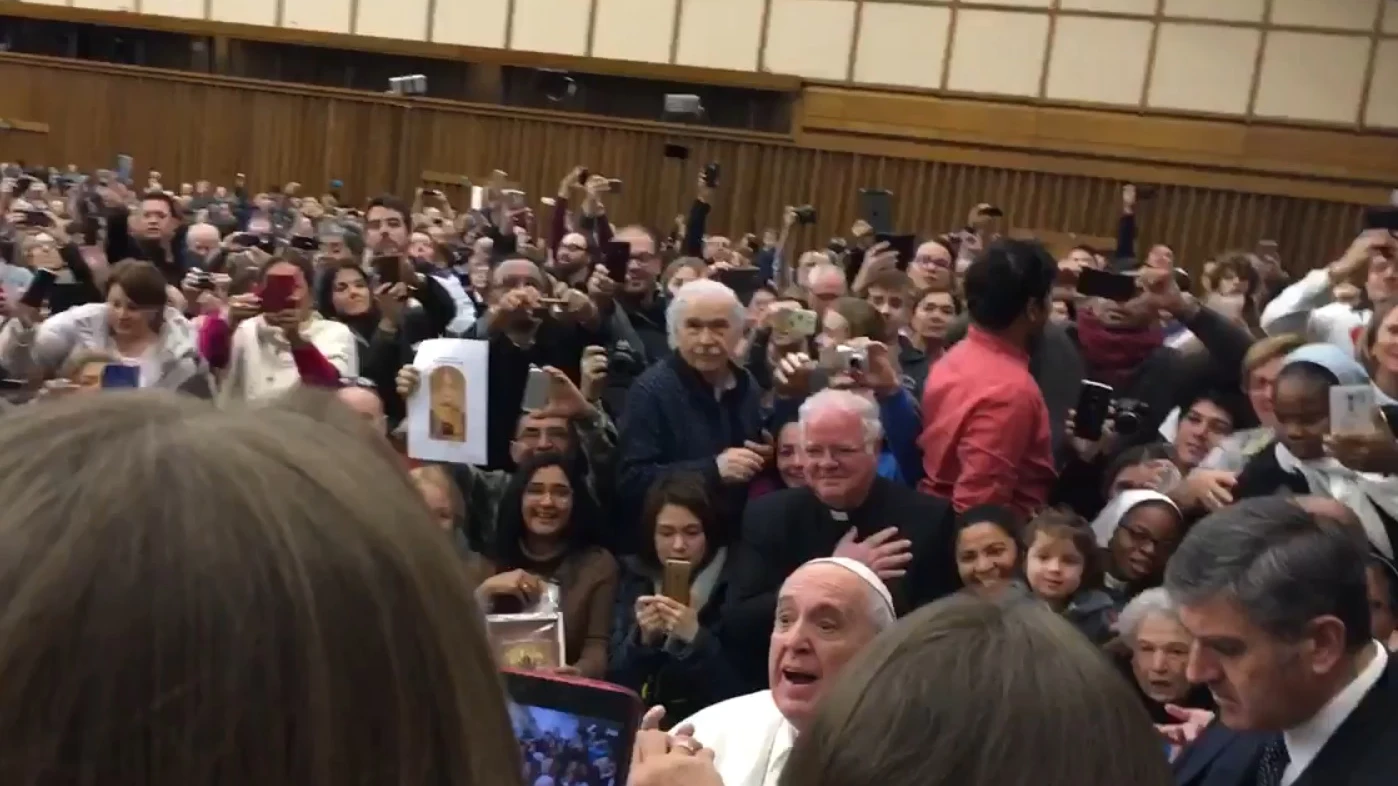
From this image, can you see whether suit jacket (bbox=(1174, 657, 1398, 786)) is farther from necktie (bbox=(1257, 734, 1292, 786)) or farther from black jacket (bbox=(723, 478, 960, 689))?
black jacket (bbox=(723, 478, 960, 689))

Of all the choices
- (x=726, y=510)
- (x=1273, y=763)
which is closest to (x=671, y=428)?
(x=726, y=510)

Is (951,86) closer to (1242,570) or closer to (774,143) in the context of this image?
(774,143)

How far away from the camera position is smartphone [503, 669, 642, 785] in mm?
1568

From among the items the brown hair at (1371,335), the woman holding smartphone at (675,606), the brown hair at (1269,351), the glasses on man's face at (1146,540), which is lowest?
the woman holding smartphone at (675,606)

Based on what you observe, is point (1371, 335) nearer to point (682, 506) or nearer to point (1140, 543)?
point (1140, 543)

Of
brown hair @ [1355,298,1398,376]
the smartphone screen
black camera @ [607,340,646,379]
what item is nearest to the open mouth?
brown hair @ [1355,298,1398,376]

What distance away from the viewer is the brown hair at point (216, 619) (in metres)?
0.45

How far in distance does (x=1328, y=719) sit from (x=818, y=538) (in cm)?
140

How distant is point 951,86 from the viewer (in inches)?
468

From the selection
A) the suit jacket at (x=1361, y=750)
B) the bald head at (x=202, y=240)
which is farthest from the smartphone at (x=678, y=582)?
the bald head at (x=202, y=240)

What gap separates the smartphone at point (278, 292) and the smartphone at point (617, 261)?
1334mm

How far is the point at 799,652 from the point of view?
7.34ft

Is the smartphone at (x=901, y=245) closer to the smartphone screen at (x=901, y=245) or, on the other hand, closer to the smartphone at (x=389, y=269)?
the smartphone screen at (x=901, y=245)

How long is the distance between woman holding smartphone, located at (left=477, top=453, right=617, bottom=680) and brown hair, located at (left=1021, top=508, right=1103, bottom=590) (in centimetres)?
106
